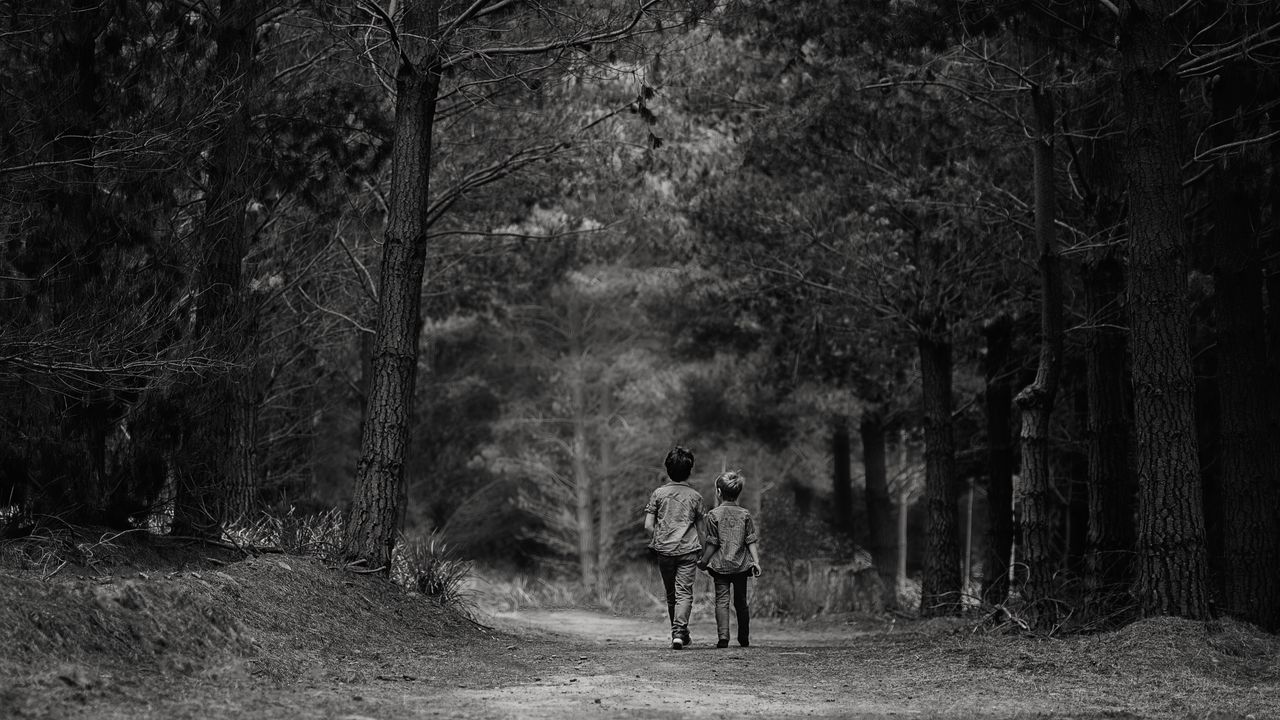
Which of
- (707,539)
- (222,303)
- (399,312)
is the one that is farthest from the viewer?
(707,539)

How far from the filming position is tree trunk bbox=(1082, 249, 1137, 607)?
434 inches

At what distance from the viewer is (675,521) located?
10188 millimetres

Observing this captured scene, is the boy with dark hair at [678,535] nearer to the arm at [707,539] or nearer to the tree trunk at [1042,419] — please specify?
the arm at [707,539]

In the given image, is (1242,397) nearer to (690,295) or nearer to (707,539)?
(707,539)

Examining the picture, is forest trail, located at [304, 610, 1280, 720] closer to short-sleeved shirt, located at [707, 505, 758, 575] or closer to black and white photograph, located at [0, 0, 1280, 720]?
black and white photograph, located at [0, 0, 1280, 720]

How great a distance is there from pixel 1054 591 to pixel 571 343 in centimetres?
2142

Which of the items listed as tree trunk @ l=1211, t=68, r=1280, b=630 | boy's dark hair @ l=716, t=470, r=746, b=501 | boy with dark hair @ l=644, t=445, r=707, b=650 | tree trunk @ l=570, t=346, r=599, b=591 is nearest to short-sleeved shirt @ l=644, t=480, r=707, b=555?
boy with dark hair @ l=644, t=445, r=707, b=650

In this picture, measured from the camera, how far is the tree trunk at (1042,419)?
9.97m

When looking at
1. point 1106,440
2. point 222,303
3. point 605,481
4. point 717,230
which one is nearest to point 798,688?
point 1106,440

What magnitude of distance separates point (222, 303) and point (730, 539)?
4.80 meters

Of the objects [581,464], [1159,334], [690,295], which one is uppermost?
[690,295]

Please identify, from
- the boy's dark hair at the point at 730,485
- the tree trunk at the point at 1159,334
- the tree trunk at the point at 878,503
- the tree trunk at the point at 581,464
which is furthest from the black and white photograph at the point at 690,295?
the tree trunk at the point at 581,464

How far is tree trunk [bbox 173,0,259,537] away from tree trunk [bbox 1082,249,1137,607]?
7.63m

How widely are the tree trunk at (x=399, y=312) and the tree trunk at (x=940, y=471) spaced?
23.5ft
